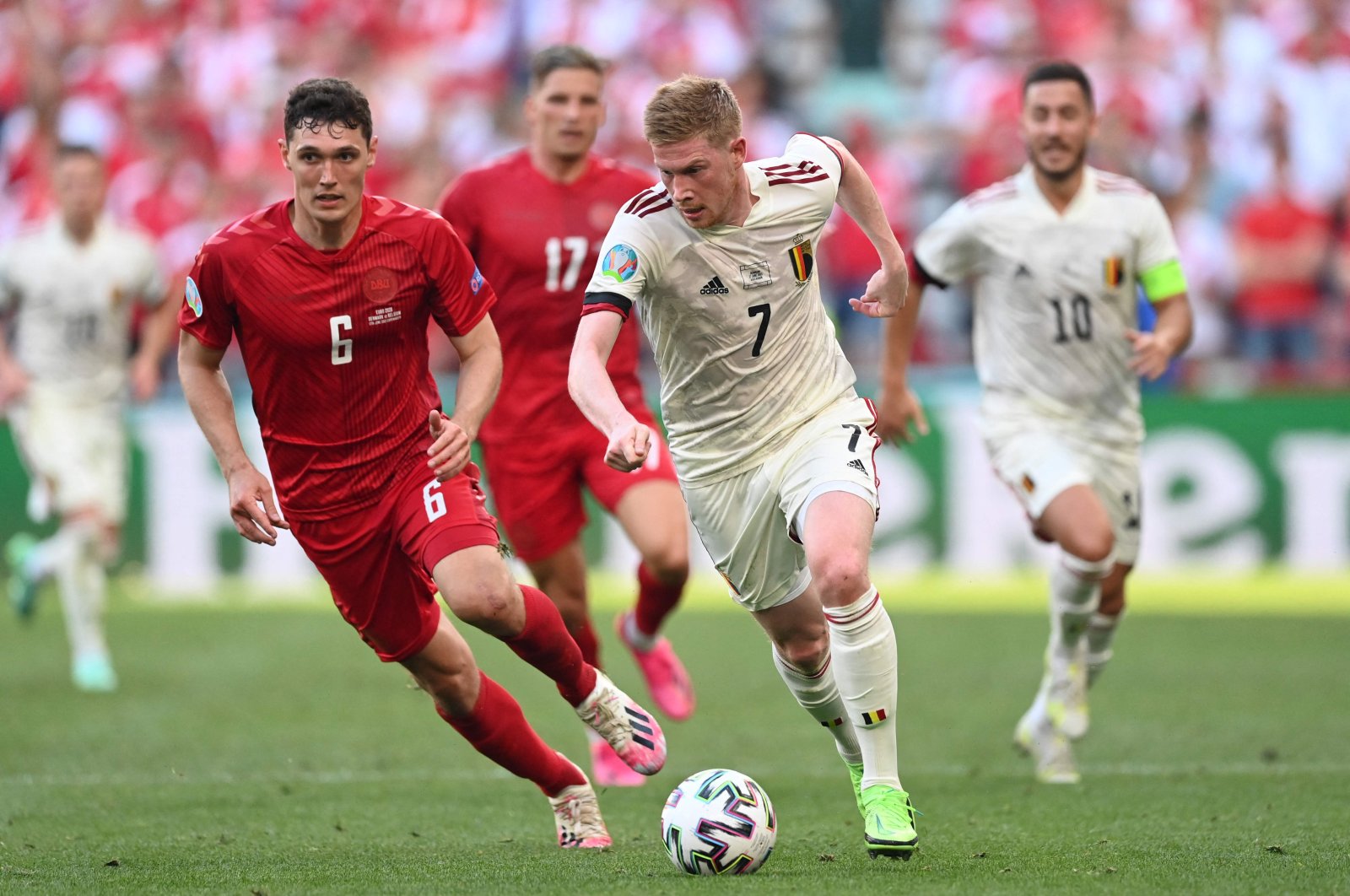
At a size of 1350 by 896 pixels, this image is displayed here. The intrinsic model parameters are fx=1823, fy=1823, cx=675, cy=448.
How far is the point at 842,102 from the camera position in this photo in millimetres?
19250

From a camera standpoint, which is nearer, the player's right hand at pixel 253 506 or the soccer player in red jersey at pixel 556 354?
the player's right hand at pixel 253 506

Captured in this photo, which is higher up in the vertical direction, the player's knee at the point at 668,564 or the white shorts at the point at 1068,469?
the white shorts at the point at 1068,469

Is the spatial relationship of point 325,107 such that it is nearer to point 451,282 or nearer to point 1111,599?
point 451,282

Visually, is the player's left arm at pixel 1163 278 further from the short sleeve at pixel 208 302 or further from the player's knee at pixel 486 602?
the short sleeve at pixel 208 302

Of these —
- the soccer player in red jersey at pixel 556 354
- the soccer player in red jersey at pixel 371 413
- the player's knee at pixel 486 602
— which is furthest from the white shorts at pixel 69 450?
the player's knee at pixel 486 602

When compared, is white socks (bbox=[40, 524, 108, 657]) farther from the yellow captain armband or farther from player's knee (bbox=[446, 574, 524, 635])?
the yellow captain armband

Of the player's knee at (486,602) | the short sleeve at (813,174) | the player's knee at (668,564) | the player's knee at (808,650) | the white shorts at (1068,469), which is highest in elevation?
the short sleeve at (813,174)

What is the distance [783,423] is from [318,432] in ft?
5.28

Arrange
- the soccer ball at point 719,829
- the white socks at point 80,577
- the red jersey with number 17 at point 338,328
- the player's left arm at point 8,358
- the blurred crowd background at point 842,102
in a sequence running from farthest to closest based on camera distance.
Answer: the blurred crowd background at point 842,102
the white socks at point 80,577
the player's left arm at point 8,358
the red jersey with number 17 at point 338,328
the soccer ball at point 719,829

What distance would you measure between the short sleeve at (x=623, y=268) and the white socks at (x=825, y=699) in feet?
4.71

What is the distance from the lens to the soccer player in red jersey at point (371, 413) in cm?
602

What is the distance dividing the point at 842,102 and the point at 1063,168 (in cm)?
1119

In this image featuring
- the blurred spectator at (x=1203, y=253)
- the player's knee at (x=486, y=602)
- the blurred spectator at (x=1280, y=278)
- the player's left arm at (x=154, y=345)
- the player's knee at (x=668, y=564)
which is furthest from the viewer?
the blurred spectator at (x=1203, y=253)

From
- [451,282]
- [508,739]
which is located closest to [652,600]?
[508,739]
